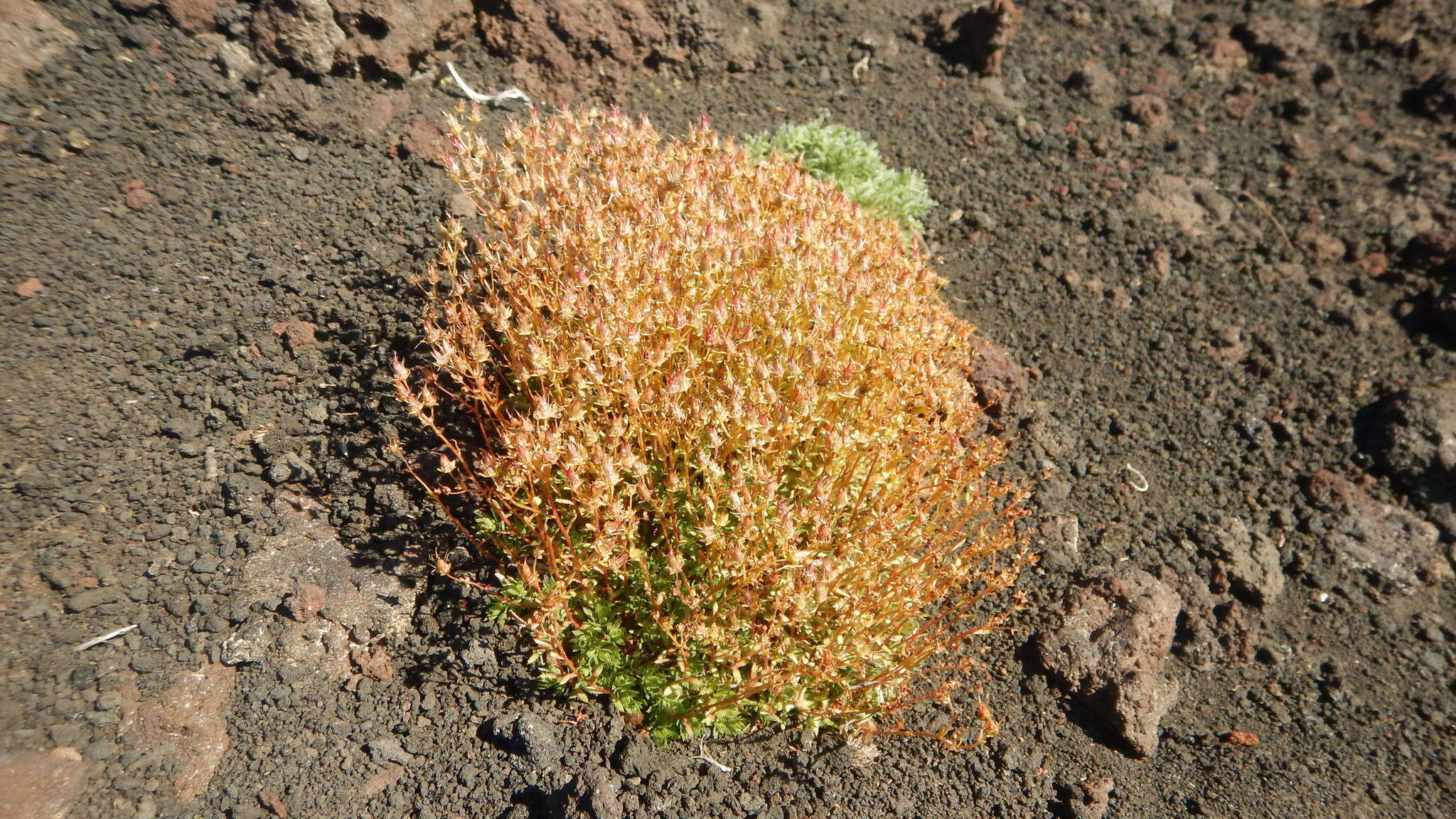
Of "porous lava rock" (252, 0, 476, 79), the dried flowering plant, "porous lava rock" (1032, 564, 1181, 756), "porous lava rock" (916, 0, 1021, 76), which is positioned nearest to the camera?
the dried flowering plant

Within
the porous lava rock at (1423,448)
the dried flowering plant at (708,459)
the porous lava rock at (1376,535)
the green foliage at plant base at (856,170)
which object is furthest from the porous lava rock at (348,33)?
the porous lava rock at (1423,448)

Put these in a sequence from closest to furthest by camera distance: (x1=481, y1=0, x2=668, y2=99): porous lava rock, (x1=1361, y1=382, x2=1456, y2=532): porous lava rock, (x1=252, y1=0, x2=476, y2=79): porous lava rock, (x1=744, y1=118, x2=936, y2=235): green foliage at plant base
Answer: (x1=1361, y1=382, x2=1456, y2=532): porous lava rock < (x1=252, y1=0, x2=476, y2=79): porous lava rock < (x1=744, y1=118, x2=936, y2=235): green foliage at plant base < (x1=481, y1=0, x2=668, y2=99): porous lava rock

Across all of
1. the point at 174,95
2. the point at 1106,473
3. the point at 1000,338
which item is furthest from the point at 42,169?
the point at 1106,473

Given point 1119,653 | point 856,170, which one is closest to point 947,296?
point 856,170

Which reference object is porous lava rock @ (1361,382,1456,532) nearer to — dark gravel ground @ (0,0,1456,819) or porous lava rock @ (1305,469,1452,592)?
dark gravel ground @ (0,0,1456,819)

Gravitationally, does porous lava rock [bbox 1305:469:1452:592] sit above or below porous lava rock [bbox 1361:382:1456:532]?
below

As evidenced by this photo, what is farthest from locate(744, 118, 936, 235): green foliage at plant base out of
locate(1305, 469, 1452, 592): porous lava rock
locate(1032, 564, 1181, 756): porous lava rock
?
locate(1305, 469, 1452, 592): porous lava rock

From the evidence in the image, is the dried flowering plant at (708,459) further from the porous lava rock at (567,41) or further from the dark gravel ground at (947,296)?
the porous lava rock at (567,41)

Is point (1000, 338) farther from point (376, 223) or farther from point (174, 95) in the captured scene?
point (174, 95)
